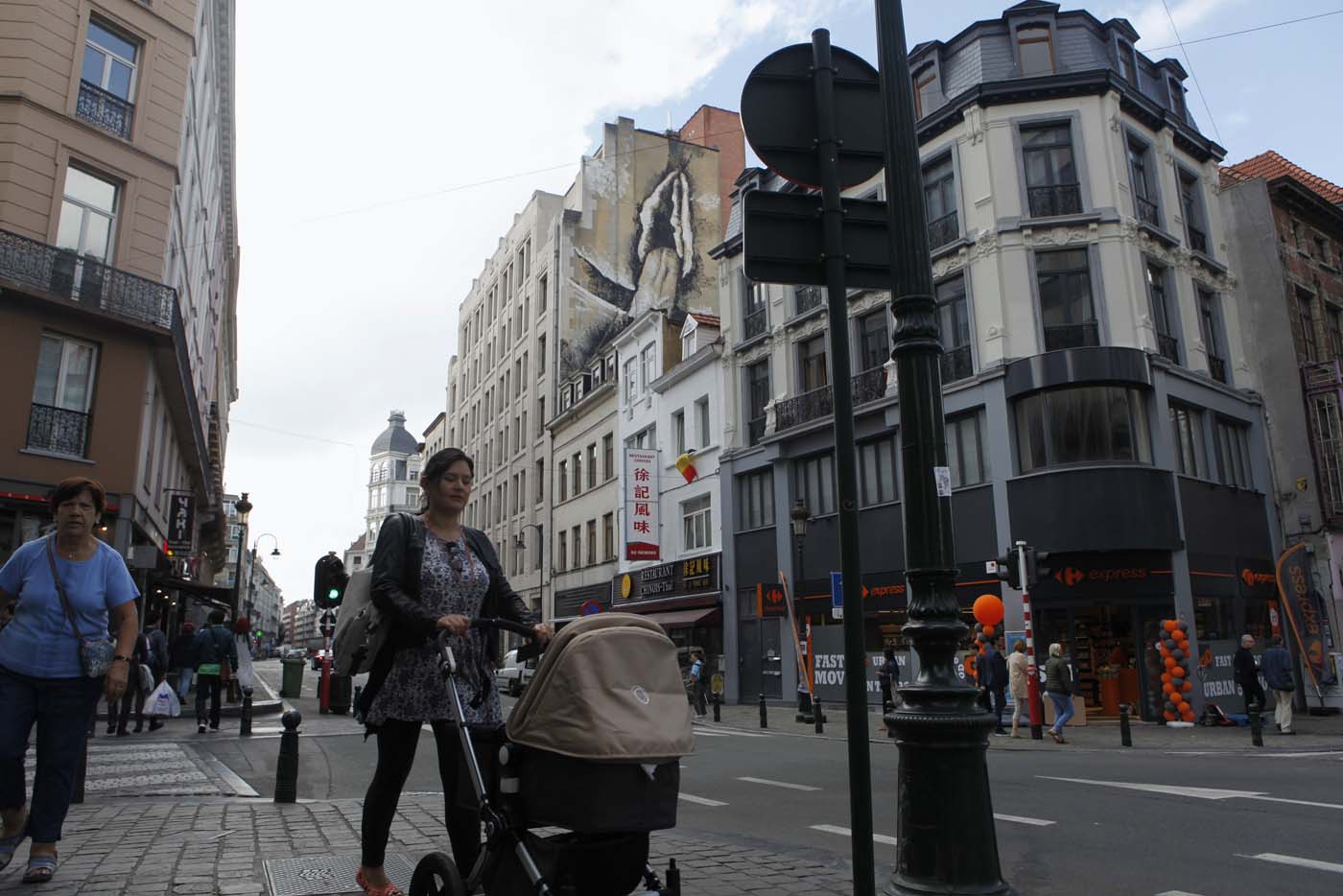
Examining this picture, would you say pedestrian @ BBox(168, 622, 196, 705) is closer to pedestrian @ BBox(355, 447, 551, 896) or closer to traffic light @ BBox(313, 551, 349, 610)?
traffic light @ BBox(313, 551, 349, 610)

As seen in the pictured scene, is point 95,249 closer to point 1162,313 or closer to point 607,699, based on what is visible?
point 607,699

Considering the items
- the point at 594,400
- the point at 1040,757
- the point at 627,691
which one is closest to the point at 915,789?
the point at 627,691

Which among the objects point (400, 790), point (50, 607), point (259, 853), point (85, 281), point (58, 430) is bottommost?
point (259, 853)

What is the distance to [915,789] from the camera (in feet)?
12.0

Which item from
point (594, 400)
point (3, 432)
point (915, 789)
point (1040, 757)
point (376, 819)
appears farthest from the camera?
point (594, 400)

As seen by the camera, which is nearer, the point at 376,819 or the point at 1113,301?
the point at 376,819

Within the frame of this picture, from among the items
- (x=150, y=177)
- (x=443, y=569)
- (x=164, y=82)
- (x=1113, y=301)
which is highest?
(x=164, y=82)

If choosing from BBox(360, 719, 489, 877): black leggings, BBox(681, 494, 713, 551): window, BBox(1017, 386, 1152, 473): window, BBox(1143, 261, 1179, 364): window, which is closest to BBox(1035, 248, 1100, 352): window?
BBox(1017, 386, 1152, 473): window

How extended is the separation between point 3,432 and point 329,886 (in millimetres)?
16810

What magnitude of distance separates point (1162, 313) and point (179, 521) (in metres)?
26.1

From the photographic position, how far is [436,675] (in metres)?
3.99

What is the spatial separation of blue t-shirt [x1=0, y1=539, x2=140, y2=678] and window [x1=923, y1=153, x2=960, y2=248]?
2132cm

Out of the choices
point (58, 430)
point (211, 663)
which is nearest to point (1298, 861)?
point (211, 663)

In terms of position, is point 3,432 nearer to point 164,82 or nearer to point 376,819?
point 164,82
